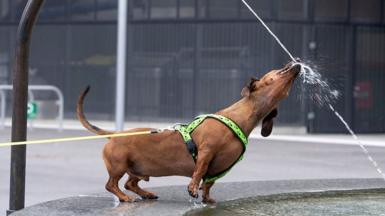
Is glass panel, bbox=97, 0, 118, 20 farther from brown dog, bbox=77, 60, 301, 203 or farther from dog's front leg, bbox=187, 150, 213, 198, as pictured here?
dog's front leg, bbox=187, 150, 213, 198

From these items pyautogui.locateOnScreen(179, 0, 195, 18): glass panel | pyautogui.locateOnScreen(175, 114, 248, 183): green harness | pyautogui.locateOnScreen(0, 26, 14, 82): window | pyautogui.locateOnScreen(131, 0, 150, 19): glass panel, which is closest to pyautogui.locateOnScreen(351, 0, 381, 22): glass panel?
pyautogui.locateOnScreen(179, 0, 195, 18): glass panel

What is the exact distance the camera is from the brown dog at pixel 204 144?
20.5 ft

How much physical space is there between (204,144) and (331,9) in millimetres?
17296

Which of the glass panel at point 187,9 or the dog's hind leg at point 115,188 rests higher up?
the glass panel at point 187,9

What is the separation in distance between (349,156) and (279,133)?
5.86m

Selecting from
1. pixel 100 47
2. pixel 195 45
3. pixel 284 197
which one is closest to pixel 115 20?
pixel 100 47

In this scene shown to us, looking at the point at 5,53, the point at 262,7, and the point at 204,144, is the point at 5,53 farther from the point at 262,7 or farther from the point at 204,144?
the point at 204,144

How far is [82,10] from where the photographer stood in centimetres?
2448

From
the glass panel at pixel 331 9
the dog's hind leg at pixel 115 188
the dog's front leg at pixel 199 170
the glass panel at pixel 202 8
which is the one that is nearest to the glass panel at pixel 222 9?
the glass panel at pixel 202 8

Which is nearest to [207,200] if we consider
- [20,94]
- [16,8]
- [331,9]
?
[20,94]

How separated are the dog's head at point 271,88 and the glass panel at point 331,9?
54.5 ft

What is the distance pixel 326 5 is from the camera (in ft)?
74.4

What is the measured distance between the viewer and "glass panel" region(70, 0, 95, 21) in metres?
24.4

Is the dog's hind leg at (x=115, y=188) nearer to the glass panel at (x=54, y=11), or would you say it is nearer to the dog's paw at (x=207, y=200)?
the dog's paw at (x=207, y=200)
